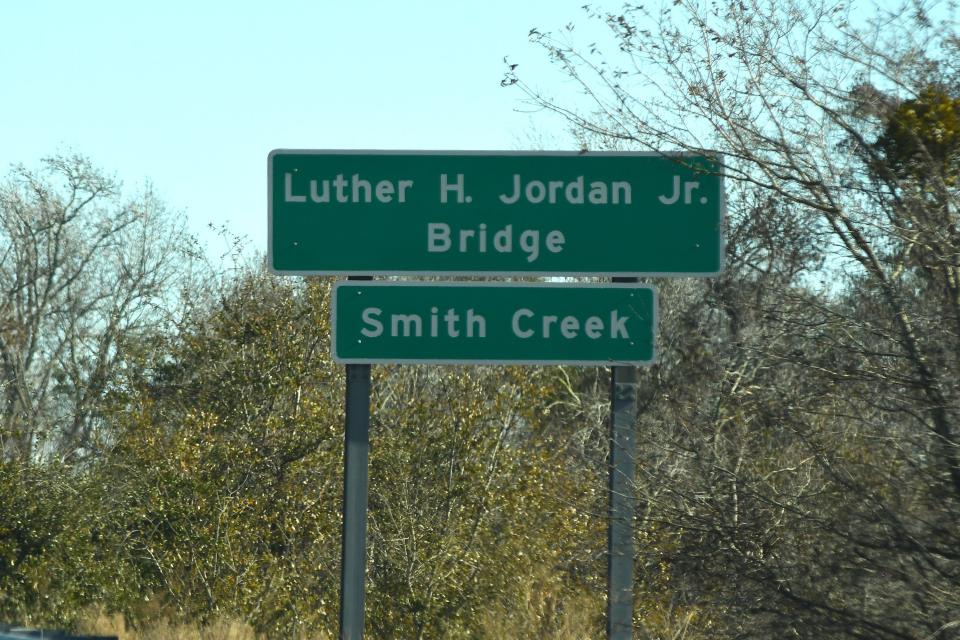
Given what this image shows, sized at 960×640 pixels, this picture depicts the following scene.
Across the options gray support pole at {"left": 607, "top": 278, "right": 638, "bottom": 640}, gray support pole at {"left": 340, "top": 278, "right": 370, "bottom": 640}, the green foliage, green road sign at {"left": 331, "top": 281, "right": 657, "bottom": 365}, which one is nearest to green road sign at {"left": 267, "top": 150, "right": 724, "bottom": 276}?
green road sign at {"left": 331, "top": 281, "right": 657, "bottom": 365}

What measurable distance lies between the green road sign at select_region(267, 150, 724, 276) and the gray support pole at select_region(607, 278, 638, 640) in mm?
246

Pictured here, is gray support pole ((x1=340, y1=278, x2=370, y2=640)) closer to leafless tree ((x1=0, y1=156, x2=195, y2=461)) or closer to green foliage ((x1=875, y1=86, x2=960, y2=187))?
green foliage ((x1=875, y1=86, x2=960, y2=187))

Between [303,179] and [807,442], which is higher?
[303,179]

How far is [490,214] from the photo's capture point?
6082 mm

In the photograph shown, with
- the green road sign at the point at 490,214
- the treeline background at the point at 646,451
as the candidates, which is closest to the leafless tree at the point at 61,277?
the treeline background at the point at 646,451

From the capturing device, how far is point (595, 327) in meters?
6.02

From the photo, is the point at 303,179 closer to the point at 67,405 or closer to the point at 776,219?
the point at 776,219

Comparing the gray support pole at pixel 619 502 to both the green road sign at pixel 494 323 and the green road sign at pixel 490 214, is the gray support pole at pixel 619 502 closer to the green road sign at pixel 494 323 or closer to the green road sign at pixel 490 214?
the green road sign at pixel 494 323

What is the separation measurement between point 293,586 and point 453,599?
4.87ft

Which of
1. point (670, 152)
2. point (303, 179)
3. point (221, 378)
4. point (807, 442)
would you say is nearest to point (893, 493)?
point (807, 442)

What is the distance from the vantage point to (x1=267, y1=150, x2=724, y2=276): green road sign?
606 centimetres

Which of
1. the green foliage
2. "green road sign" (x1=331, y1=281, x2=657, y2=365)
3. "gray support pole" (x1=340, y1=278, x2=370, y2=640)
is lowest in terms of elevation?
"gray support pole" (x1=340, y1=278, x2=370, y2=640)

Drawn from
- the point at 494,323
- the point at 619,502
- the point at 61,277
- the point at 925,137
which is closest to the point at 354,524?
the point at 494,323

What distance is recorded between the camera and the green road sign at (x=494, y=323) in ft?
19.7
